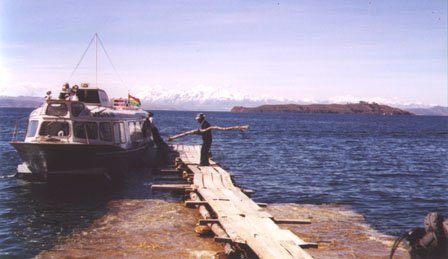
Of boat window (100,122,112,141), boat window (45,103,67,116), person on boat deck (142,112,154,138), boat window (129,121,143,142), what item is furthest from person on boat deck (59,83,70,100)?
person on boat deck (142,112,154,138)

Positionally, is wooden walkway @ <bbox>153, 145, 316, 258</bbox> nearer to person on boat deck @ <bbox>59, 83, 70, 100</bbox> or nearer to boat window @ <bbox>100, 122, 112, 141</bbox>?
boat window @ <bbox>100, 122, 112, 141</bbox>

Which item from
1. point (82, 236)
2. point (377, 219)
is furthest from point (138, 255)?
point (377, 219)

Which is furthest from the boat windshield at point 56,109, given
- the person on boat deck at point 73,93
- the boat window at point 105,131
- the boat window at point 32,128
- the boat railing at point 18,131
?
the boat window at point 105,131

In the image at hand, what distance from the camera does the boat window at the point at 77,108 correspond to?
75.3 ft

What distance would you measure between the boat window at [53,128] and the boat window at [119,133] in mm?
3145

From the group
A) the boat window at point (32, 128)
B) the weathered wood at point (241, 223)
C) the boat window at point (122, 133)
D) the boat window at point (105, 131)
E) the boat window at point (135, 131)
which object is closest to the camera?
the weathered wood at point (241, 223)

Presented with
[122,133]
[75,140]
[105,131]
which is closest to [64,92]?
[105,131]

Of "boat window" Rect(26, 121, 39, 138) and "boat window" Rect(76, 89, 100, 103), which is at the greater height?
"boat window" Rect(76, 89, 100, 103)

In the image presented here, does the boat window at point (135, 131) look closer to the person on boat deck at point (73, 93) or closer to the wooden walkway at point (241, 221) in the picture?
the person on boat deck at point (73, 93)

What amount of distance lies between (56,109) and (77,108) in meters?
1.01

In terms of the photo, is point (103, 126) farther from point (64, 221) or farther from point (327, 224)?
point (327, 224)

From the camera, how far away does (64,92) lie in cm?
2495

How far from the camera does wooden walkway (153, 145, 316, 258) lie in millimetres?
10062

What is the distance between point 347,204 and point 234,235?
1238 centimetres
